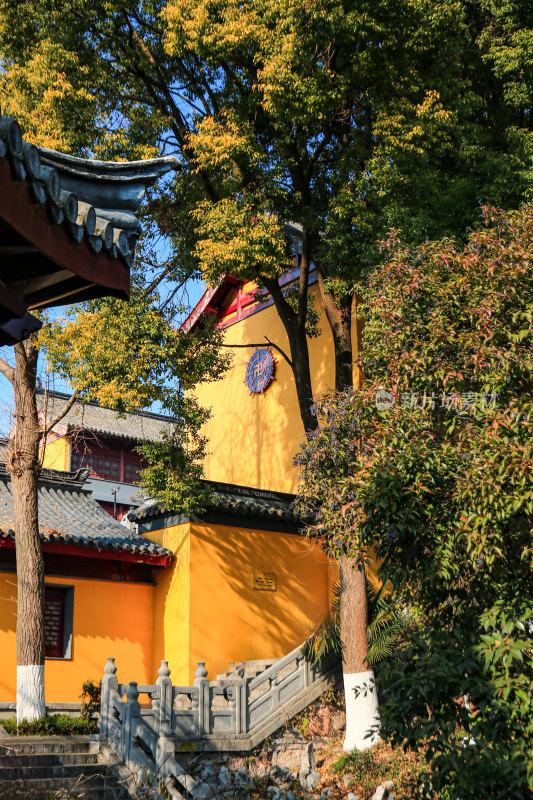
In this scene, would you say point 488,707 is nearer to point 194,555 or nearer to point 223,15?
point 194,555

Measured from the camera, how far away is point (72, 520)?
580 inches

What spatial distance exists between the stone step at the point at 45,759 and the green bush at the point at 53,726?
1060 millimetres

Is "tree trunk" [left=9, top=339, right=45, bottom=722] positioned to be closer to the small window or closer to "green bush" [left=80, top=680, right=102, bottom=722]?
"green bush" [left=80, top=680, right=102, bottom=722]

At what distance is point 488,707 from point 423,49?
997 cm

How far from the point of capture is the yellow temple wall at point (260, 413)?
56.0ft

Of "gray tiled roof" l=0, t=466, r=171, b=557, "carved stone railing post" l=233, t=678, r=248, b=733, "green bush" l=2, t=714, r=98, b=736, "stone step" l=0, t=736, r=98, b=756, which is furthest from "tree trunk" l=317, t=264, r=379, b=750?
"gray tiled roof" l=0, t=466, r=171, b=557

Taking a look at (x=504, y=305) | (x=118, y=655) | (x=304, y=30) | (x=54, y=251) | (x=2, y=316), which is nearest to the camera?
(x=54, y=251)

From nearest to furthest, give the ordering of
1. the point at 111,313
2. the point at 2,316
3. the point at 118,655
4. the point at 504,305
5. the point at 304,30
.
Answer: the point at 2,316 < the point at 504,305 < the point at 304,30 < the point at 111,313 < the point at 118,655

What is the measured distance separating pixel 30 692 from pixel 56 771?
1.65 metres

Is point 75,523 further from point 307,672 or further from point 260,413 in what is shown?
point 260,413

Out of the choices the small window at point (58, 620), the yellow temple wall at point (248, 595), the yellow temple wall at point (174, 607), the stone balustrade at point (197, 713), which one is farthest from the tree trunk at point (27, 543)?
the yellow temple wall at point (248, 595)

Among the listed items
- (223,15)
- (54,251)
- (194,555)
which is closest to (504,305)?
(54,251)

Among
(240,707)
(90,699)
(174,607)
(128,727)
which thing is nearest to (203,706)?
(240,707)

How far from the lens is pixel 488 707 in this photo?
5613 millimetres
